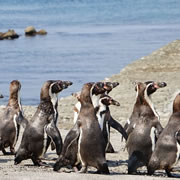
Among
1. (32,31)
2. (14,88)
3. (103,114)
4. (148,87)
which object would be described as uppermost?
(32,31)

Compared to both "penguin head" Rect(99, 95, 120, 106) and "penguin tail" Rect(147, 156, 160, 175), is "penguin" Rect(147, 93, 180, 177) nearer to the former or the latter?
"penguin tail" Rect(147, 156, 160, 175)

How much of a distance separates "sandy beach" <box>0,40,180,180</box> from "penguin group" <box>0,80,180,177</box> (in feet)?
0.64

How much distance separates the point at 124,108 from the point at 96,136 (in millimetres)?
9557

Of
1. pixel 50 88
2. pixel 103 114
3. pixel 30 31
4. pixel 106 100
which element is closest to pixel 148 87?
pixel 106 100

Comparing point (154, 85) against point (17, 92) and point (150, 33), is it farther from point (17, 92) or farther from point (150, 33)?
point (150, 33)

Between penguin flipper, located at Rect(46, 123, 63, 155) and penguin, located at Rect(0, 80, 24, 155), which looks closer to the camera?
penguin flipper, located at Rect(46, 123, 63, 155)

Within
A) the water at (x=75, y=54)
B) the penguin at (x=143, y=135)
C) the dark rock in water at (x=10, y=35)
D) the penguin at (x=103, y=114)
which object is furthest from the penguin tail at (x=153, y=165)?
the dark rock in water at (x=10, y=35)

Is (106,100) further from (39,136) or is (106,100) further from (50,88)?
(39,136)

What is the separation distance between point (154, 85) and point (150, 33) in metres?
46.3

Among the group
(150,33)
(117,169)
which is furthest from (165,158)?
(150,33)

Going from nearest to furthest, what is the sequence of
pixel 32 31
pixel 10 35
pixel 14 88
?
1. pixel 14 88
2. pixel 10 35
3. pixel 32 31

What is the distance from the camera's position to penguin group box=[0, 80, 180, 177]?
9.37 meters

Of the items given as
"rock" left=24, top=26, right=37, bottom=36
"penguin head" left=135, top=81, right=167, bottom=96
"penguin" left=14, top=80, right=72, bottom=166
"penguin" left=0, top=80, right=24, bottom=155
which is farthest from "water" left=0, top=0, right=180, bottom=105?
"penguin head" left=135, top=81, right=167, bottom=96

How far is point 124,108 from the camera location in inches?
744
